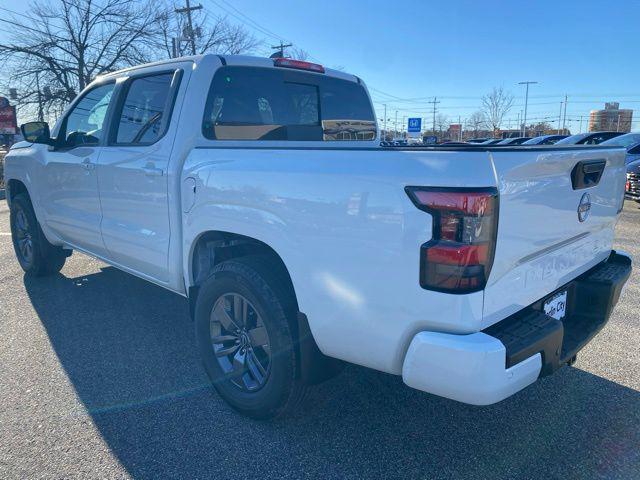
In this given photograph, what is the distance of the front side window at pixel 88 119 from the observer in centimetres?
390

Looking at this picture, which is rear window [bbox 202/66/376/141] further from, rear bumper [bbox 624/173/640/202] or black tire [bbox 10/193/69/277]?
rear bumper [bbox 624/173/640/202]

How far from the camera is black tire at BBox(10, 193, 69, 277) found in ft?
16.9

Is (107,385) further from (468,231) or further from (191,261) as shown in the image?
(468,231)

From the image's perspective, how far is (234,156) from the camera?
2600 millimetres

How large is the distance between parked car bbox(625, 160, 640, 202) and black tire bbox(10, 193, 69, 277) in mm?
10523

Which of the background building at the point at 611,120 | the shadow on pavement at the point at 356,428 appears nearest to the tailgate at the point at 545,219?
the shadow on pavement at the point at 356,428

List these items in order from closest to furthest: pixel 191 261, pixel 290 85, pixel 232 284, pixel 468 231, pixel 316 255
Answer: pixel 468 231, pixel 316 255, pixel 232 284, pixel 191 261, pixel 290 85

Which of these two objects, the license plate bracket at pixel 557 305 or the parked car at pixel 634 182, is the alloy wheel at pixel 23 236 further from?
the parked car at pixel 634 182

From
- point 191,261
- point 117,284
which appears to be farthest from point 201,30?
point 191,261

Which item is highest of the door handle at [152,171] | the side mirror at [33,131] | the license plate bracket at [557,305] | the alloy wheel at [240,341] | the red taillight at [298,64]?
the red taillight at [298,64]

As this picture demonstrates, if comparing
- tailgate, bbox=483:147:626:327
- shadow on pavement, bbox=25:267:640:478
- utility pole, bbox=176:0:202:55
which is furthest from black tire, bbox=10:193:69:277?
utility pole, bbox=176:0:202:55

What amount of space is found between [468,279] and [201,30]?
35691 millimetres

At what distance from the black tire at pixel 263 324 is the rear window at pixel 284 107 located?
1027 mm

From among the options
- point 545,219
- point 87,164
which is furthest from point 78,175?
point 545,219
